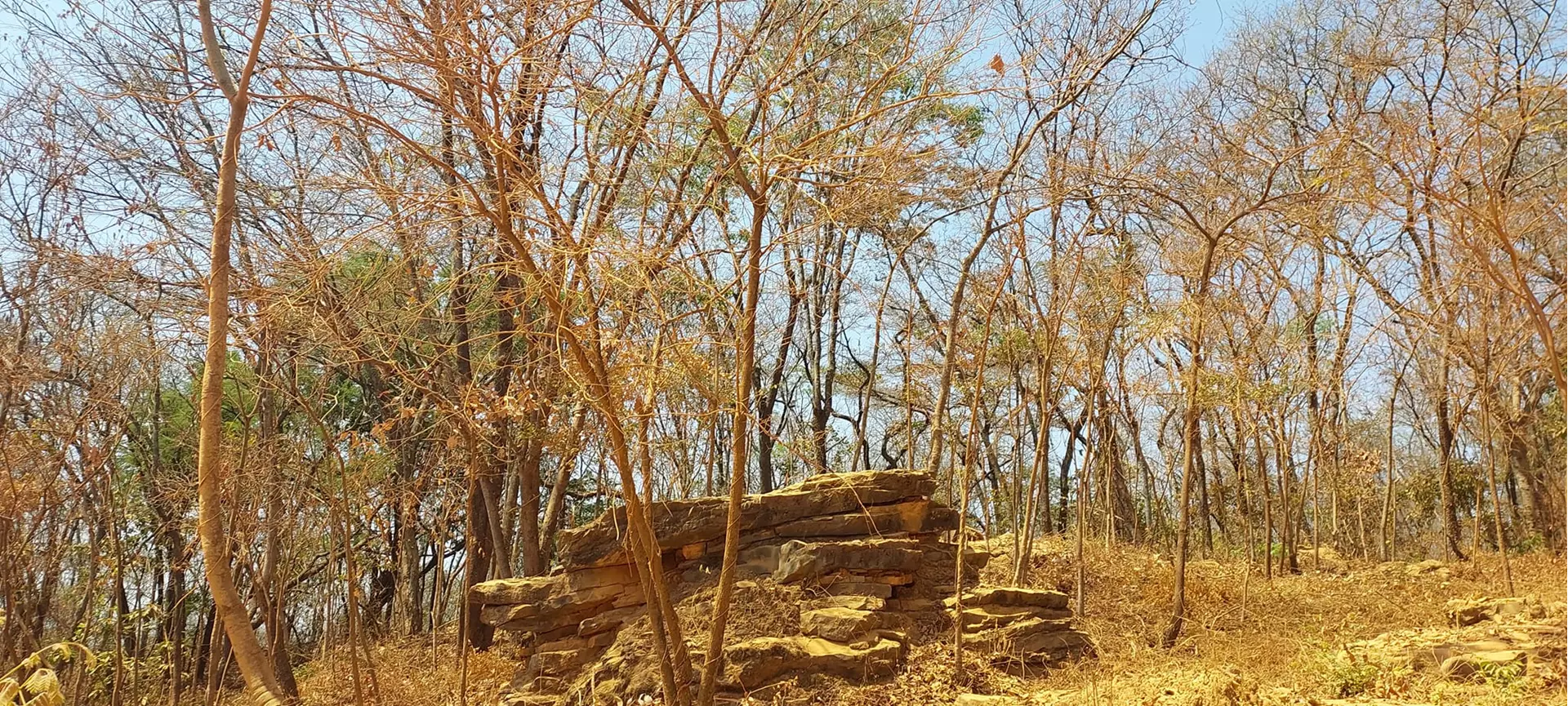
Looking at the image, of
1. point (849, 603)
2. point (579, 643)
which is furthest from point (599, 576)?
point (849, 603)

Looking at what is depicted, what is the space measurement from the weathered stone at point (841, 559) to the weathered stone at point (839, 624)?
1.59ft

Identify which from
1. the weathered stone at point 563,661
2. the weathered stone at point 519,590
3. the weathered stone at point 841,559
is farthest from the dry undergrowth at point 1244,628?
the weathered stone at point 519,590

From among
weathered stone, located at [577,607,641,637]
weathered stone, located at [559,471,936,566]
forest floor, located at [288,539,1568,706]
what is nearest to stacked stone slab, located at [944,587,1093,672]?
forest floor, located at [288,539,1568,706]

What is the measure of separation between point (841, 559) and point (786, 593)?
64cm

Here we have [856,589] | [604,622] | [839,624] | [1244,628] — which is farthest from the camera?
[1244,628]

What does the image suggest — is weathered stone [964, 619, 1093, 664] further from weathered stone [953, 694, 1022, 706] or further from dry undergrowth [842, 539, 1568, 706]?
weathered stone [953, 694, 1022, 706]

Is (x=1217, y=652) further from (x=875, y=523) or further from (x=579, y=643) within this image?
(x=579, y=643)

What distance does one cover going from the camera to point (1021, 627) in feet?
30.0

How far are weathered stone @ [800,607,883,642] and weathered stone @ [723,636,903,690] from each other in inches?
7.5

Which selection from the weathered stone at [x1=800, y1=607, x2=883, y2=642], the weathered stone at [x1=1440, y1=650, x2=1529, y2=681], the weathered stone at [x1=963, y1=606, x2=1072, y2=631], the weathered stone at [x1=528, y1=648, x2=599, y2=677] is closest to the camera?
the weathered stone at [x1=1440, y1=650, x2=1529, y2=681]

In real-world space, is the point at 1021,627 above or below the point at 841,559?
below

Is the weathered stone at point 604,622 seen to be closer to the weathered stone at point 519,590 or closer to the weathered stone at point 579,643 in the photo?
the weathered stone at point 579,643

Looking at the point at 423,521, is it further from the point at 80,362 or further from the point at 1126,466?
the point at 1126,466

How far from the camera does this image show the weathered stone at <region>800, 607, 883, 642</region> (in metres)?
8.64
